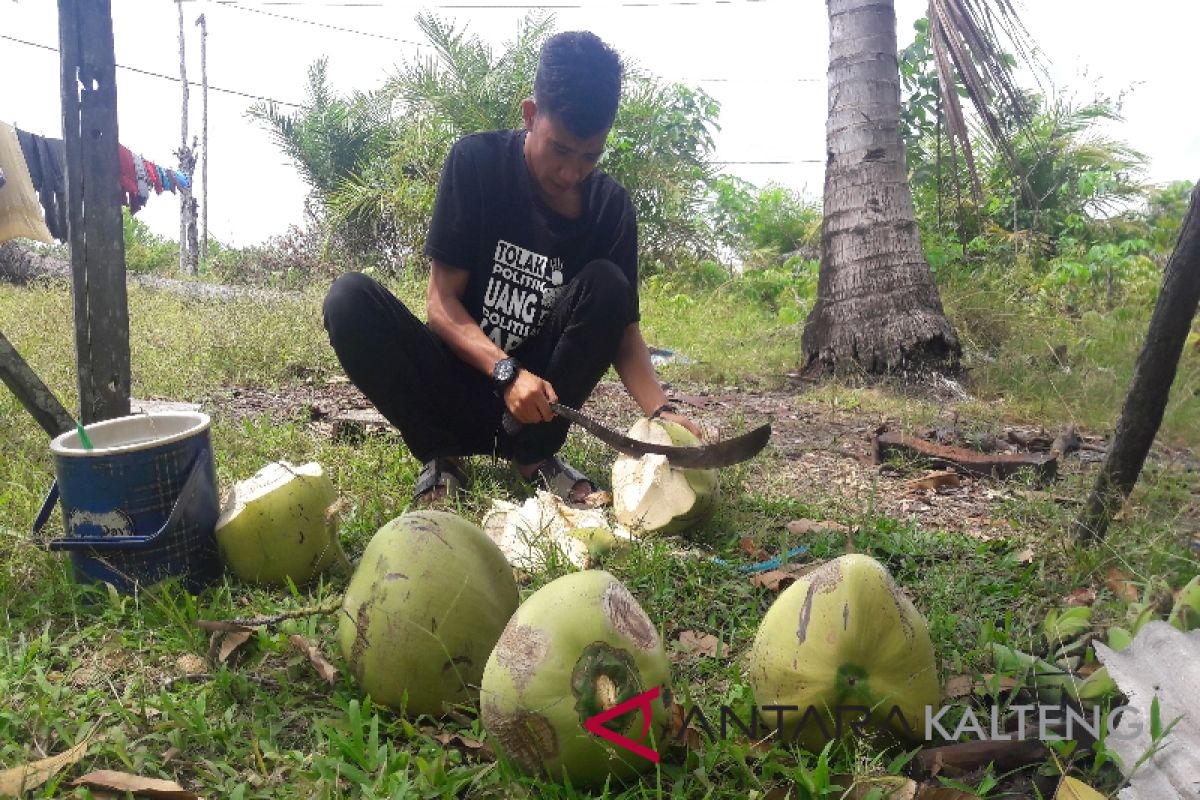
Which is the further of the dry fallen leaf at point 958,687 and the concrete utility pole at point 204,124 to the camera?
the concrete utility pole at point 204,124

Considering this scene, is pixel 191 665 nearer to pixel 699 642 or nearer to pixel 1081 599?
pixel 699 642

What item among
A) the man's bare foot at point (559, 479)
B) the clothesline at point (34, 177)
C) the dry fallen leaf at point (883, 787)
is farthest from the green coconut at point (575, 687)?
the clothesline at point (34, 177)

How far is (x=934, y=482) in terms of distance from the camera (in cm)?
296

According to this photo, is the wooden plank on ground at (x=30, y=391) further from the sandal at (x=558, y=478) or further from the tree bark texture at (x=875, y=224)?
the tree bark texture at (x=875, y=224)

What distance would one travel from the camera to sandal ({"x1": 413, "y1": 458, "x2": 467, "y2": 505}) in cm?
260

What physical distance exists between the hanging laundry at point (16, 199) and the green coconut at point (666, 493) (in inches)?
135

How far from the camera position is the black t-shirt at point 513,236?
108 inches

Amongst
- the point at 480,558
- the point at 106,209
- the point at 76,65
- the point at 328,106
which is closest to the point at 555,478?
the point at 480,558

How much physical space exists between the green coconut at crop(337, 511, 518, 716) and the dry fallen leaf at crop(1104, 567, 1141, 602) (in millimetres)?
1201

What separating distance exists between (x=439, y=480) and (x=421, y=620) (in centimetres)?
→ 126

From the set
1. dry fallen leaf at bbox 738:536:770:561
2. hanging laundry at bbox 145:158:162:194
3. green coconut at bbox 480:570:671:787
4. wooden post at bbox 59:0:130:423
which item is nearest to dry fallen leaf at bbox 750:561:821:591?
dry fallen leaf at bbox 738:536:770:561

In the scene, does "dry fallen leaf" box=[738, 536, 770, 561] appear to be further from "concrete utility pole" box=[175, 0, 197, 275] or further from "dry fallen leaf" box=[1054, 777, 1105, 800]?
"concrete utility pole" box=[175, 0, 197, 275]

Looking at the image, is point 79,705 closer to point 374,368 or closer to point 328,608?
point 328,608

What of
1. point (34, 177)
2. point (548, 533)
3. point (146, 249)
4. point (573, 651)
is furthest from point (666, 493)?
point (146, 249)
